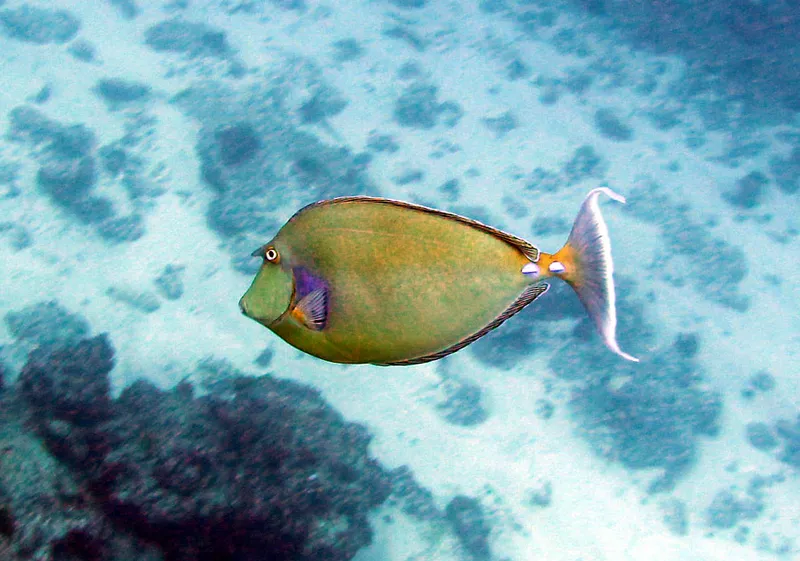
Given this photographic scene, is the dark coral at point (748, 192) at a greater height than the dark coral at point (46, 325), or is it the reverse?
the dark coral at point (46, 325)

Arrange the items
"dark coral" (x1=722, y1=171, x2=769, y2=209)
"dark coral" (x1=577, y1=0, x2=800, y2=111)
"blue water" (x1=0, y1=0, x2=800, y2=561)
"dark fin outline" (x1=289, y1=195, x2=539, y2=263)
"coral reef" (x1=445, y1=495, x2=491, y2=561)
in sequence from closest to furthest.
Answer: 1. "dark fin outline" (x1=289, y1=195, x2=539, y2=263)
2. "blue water" (x1=0, y1=0, x2=800, y2=561)
3. "coral reef" (x1=445, y1=495, x2=491, y2=561)
4. "dark coral" (x1=722, y1=171, x2=769, y2=209)
5. "dark coral" (x1=577, y1=0, x2=800, y2=111)

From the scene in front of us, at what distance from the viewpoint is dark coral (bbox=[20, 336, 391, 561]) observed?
18.2ft

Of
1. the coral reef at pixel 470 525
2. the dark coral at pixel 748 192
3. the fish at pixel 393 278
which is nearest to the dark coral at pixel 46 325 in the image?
the coral reef at pixel 470 525

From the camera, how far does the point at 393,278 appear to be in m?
1.52

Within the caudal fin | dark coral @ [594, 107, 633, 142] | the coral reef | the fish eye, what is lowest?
the coral reef

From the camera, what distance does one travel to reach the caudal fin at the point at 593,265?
134 cm

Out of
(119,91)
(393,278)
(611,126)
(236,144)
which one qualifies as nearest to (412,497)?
(393,278)

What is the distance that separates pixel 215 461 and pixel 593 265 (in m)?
5.96

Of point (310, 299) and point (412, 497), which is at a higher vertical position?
point (310, 299)

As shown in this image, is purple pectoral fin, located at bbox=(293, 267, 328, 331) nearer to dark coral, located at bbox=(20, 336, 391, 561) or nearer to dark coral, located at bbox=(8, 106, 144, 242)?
dark coral, located at bbox=(20, 336, 391, 561)

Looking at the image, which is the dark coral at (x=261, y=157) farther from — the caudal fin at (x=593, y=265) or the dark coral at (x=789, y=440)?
the caudal fin at (x=593, y=265)

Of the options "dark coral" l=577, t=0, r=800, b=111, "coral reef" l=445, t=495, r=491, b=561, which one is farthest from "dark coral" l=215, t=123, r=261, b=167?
"dark coral" l=577, t=0, r=800, b=111

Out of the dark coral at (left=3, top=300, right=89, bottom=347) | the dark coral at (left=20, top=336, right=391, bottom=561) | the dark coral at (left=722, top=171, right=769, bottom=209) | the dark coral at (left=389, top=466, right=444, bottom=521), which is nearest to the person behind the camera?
the dark coral at (left=20, top=336, right=391, bottom=561)

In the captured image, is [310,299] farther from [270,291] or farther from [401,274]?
[401,274]
